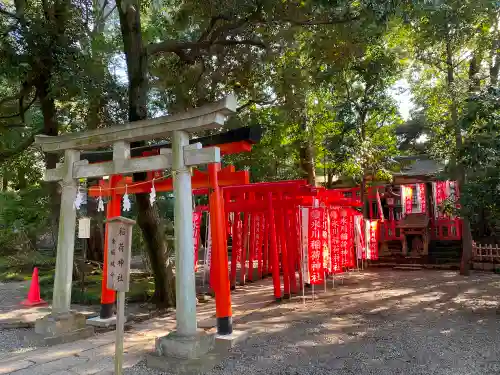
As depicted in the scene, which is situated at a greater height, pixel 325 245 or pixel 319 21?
pixel 319 21

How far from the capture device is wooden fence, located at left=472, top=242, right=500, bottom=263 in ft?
50.9

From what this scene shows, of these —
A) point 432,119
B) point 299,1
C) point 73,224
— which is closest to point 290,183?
point 299,1

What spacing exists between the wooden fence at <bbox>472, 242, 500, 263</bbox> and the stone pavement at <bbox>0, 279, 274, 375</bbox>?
11.3 m

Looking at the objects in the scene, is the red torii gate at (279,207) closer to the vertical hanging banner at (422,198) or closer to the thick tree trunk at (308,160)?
the thick tree trunk at (308,160)

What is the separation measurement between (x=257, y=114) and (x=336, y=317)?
9219mm

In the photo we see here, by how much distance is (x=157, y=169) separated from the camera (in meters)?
6.44

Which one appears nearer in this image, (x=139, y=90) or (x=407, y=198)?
(x=139, y=90)

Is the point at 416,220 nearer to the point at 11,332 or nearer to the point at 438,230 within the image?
the point at 438,230

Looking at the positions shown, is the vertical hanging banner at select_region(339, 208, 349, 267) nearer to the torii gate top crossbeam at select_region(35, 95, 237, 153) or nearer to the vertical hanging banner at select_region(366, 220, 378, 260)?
the vertical hanging banner at select_region(366, 220, 378, 260)

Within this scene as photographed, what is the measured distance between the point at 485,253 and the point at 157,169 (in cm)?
1443

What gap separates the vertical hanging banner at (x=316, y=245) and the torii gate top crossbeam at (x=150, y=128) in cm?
514

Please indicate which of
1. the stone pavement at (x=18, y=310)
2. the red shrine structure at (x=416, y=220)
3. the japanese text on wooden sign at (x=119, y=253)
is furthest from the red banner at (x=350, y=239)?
the japanese text on wooden sign at (x=119, y=253)

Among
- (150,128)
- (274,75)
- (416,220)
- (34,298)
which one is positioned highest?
(274,75)

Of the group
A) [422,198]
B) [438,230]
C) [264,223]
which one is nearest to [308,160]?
[264,223]
